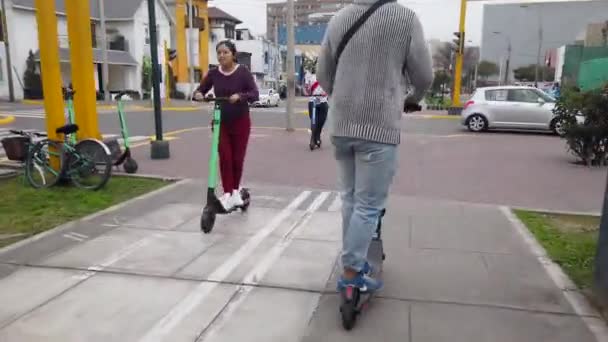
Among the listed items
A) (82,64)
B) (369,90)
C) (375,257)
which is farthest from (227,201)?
(82,64)

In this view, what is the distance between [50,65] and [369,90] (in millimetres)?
5435

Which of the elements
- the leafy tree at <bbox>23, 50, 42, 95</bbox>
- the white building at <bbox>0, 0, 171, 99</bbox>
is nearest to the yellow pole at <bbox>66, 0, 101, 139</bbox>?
the leafy tree at <bbox>23, 50, 42, 95</bbox>

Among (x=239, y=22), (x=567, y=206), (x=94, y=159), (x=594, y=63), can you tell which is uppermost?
(x=239, y=22)

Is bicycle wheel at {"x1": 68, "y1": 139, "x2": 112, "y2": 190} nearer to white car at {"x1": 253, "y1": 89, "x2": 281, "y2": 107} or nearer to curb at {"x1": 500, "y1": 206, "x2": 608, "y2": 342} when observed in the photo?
curb at {"x1": 500, "y1": 206, "x2": 608, "y2": 342}

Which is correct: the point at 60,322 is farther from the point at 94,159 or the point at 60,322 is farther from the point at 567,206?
the point at 567,206

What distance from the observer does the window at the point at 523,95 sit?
16.4m

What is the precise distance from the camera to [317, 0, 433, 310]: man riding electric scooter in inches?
119

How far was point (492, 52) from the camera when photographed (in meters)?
87.0

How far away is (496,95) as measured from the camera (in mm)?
16969

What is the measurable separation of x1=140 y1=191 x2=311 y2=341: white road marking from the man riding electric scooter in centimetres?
101

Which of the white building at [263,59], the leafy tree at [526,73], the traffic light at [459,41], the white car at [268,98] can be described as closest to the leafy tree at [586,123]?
the traffic light at [459,41]

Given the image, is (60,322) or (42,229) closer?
(60,322)

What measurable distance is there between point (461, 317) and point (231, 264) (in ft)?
5.86

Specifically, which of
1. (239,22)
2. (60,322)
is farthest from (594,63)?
(239,22)
